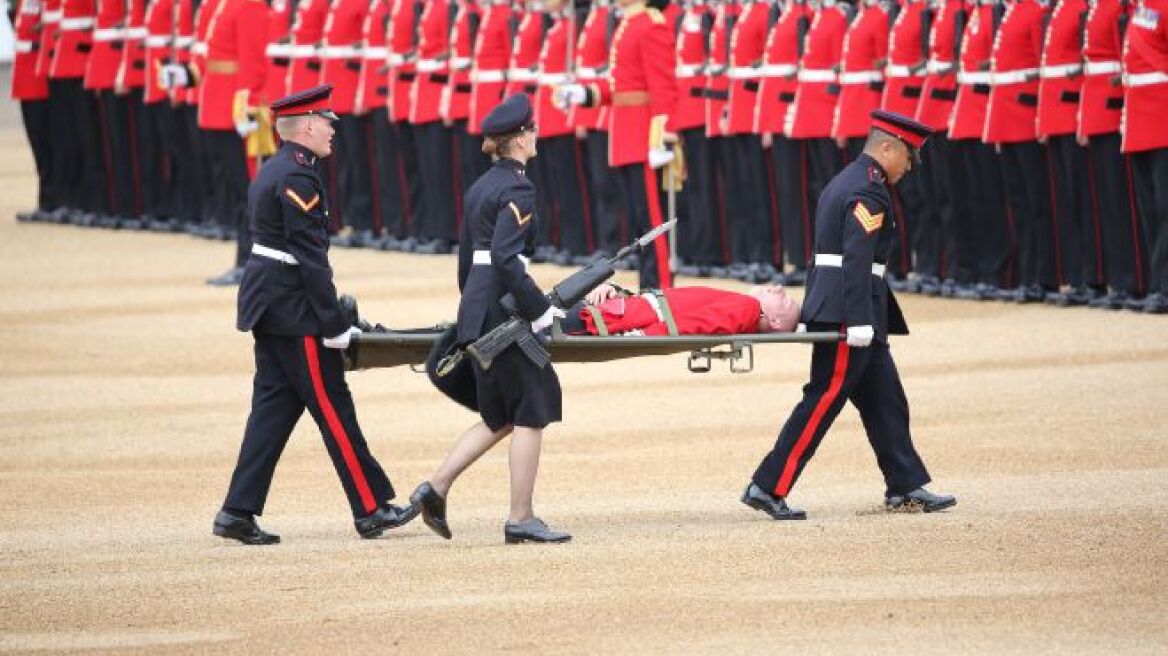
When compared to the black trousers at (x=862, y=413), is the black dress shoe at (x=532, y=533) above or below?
below

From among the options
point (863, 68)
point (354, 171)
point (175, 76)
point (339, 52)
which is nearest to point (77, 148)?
point (354, 171)

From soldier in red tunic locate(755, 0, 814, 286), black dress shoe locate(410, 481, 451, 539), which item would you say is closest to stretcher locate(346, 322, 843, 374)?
black dress shoe locate(410, 481, 451, 539)

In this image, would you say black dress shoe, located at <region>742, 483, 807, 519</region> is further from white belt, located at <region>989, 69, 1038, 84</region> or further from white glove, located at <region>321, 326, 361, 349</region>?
white belt, located at <region>989, 69, 1038, 84</region>

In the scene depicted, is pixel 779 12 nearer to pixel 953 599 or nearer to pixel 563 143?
pixel 563 143

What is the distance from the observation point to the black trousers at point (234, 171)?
17.9 metres

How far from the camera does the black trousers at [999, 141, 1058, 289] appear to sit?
15.9m

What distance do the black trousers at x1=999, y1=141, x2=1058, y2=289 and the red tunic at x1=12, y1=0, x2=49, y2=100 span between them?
10352 mm

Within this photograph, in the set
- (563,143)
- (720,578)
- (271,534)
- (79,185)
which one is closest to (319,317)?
(271,534)

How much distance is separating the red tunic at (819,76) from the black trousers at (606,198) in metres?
1.64

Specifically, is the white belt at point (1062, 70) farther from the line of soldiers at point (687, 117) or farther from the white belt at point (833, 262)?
the white belt at point (833, 262)

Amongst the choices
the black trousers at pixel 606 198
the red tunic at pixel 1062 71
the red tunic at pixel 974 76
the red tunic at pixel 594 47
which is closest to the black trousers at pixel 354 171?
the black trousers at pixel 606 198

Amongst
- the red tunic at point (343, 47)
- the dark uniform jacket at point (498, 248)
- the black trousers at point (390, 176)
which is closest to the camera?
the dark uniform jacket at point (498, 248)

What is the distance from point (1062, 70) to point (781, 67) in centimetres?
246

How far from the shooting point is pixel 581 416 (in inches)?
497
